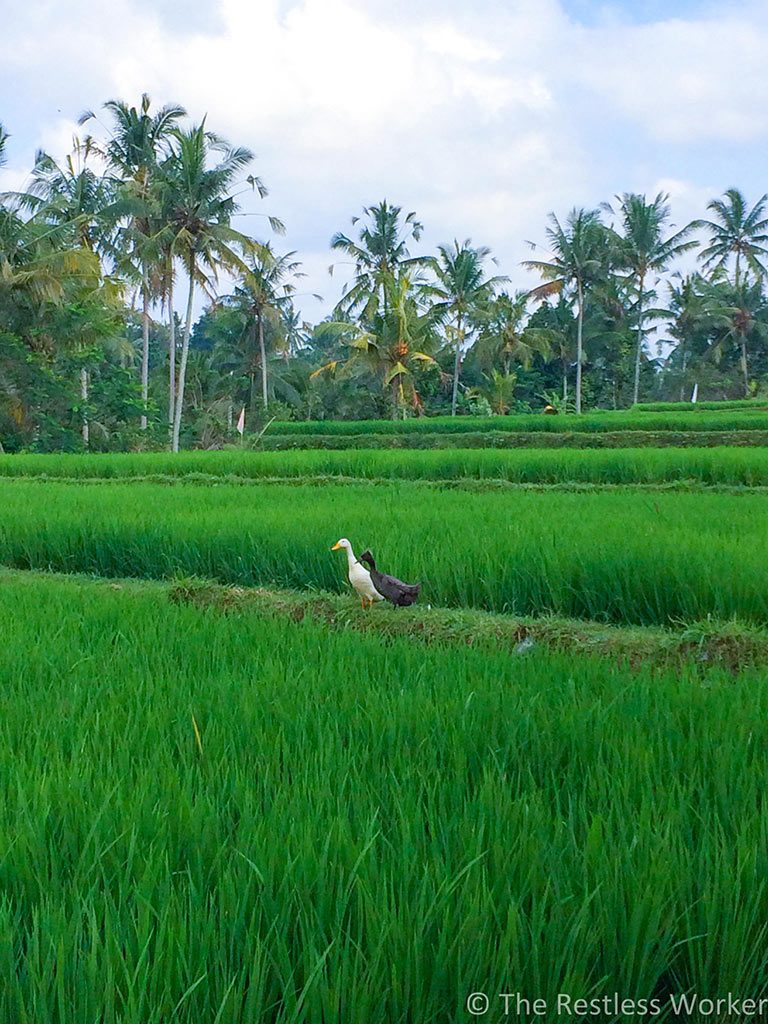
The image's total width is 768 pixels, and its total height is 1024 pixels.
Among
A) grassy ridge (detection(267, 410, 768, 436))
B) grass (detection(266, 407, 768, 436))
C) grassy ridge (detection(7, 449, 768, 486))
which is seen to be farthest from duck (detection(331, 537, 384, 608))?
grassy ridge (detection(267, 410, 768, 436))

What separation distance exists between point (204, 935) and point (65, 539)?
16.4ft

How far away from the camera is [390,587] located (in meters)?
3.77

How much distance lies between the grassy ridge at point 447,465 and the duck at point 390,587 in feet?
18.8

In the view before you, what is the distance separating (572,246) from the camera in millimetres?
28938

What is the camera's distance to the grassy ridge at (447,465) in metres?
8.99

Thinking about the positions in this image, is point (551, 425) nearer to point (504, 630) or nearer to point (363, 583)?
point (363, 583)

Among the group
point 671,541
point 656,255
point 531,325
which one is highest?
point 656,255

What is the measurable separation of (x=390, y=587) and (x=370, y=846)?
99.5 inches

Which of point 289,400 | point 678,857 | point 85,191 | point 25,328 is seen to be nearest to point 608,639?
point 678,857

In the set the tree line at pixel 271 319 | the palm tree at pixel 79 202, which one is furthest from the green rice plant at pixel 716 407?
the palm tree at pixel 79 202

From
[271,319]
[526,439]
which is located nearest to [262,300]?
[271,319]

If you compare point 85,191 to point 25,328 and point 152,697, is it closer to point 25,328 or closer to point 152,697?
point 25,328

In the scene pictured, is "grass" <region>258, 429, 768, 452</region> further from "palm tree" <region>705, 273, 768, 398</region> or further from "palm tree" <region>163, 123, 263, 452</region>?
"palm tree" <region>705, 273, 768, 398</region>

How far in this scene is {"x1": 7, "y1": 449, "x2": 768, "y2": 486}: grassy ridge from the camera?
8.99m
